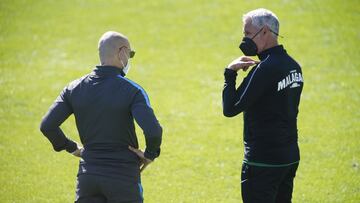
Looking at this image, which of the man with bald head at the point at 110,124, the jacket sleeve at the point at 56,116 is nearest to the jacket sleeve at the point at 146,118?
the man with bald head at the point at 110,124

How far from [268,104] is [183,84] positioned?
9.52 meters

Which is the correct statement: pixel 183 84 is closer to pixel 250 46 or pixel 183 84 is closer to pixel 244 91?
pixel 250 46

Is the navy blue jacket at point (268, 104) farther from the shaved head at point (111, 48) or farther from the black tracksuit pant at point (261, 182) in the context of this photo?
the shaved head at point (111, 48)

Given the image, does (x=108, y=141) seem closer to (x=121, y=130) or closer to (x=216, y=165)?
(x=121, y=130)

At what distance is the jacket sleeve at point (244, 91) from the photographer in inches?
208

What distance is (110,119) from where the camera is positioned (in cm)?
512

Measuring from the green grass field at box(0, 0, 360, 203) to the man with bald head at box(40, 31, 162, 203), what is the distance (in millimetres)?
3033

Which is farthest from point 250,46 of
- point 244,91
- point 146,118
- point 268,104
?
point 146,118

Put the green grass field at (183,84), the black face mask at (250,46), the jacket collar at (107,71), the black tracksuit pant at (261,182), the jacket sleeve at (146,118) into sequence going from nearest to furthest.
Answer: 1. the jacket sleeve at (146,118)
2. the jacket collar at (107,71)
3. the black tracksuit pant at (261,182)
4. the black face mask at (250,46)
5. the green grass field at (183,84)

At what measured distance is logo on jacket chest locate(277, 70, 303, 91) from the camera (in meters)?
5.38

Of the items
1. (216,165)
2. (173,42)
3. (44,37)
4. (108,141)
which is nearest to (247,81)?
(108,141)

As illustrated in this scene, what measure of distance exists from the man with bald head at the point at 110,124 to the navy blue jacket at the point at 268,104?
876mm

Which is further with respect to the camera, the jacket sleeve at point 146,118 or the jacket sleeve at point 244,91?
the jacket sleeve at point 244,91

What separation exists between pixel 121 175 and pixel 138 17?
1588 cm
